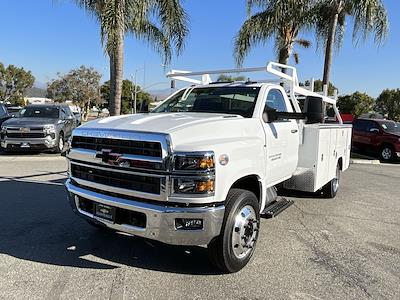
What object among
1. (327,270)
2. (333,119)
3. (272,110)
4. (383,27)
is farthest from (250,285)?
(383,27)

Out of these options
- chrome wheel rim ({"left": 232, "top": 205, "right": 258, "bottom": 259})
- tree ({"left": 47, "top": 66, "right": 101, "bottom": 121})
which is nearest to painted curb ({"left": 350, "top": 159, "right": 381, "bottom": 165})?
chrome wheel rim ({"left": 232, "top": 205, "right": 258, "bottom": 259})

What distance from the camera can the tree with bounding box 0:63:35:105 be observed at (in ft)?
223

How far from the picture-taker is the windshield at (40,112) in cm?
1502

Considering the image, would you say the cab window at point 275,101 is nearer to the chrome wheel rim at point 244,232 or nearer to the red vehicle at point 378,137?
the chrome wheel rim at point 244,232

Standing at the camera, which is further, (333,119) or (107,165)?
(333,119)

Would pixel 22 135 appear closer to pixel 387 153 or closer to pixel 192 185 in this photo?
pixel 192 185

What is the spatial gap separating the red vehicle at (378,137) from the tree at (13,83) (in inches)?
2383

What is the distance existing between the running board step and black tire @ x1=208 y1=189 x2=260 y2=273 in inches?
21.1

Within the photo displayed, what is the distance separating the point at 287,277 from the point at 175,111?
8.64 feet

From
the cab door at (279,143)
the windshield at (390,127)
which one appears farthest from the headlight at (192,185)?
the windshield at (390,127)

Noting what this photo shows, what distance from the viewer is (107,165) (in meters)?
4.24

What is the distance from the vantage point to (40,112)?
15.2 metres

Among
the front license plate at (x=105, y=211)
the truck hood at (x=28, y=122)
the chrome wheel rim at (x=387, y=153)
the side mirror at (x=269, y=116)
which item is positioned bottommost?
the chrome wheel rim at (x=387, y=153)

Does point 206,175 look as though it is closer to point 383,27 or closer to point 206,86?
point 206,86
